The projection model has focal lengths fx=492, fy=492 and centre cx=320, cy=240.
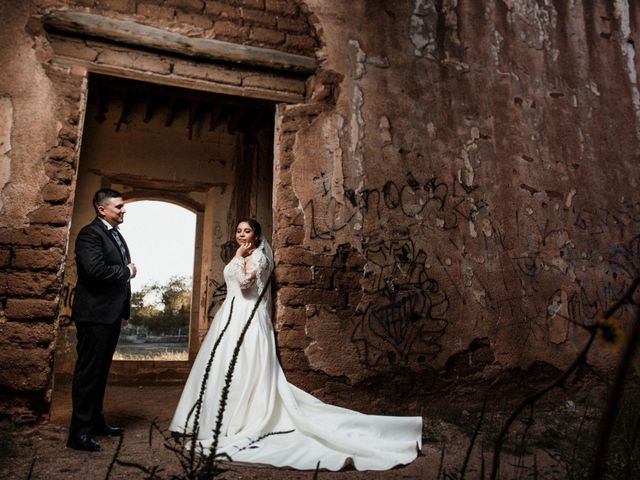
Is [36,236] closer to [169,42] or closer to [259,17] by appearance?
[169,42]

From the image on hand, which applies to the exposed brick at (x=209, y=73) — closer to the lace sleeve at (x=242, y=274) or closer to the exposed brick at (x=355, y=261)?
the lace sleeve at (x=242, y=274)

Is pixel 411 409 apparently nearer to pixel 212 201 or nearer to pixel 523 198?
pixel 523 198

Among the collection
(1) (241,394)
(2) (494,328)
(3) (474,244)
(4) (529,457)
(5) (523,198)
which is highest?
(5) (523,198)

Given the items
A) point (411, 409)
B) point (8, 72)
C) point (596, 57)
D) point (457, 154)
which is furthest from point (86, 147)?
point (596, 57)

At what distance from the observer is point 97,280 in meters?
3.37

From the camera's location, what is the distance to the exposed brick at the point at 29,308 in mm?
3387

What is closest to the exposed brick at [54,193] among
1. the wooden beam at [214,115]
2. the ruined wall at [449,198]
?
the ruined wall at [449,198]

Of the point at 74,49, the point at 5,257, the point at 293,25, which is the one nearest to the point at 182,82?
the point at 74,49

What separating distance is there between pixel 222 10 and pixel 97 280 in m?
2.58

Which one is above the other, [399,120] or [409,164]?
[399,120]

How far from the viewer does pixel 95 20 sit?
12.9 feet

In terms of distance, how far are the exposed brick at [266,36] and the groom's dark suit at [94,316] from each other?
7.08ft

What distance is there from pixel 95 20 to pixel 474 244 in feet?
12.3

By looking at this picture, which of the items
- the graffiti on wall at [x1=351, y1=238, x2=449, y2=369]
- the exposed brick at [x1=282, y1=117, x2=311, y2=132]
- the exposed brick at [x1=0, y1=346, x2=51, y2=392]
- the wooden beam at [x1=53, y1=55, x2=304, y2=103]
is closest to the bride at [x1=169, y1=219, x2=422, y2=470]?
the graffiti on wall at [x1=351, y1=238, x2=449, y2=369]
